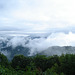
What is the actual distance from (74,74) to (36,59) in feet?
66.0

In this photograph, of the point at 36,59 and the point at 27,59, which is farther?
the point at 27,59

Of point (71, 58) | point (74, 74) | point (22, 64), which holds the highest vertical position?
point (71, 58)

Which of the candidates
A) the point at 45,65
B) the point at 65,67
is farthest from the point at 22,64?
the point at 65,67

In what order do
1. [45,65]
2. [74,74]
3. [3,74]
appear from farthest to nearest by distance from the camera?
[45,65] → [74,74] → [3,74]

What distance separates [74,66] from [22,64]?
23.0 metres

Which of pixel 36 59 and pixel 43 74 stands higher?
pixel 43 74

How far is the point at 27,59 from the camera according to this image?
34.5m

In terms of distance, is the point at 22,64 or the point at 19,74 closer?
the point at 19,74

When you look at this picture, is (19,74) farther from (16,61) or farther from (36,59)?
(16,61)

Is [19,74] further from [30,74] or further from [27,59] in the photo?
[27,59]

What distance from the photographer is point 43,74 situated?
5.89 metres


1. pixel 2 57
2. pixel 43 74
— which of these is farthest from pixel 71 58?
pixel 2 57

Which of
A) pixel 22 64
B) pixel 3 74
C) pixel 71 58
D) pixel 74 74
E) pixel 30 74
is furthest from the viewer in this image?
pixel 22 64

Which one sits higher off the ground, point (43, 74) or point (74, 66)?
point (43, 74)
